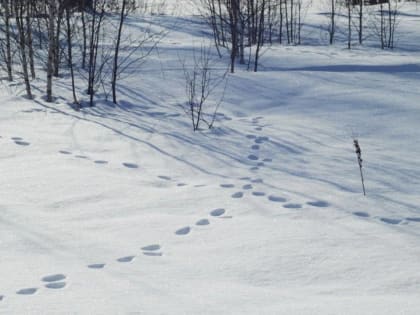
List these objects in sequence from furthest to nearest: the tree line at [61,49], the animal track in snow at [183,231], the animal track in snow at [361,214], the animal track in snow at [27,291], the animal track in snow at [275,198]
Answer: the tree line at [61,49] < the animal track in snow at [275,198] < the animal track in snow at [361,214] < the animal track in snow at [183,231] < the animal track in snow at [27,291]

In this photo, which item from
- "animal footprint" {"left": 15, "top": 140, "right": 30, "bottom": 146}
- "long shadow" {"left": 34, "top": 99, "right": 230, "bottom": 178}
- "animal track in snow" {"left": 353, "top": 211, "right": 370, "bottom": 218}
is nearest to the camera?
"animal track in snow" {"left": 353, "top": 211, "right": 370, "bottom": 218}

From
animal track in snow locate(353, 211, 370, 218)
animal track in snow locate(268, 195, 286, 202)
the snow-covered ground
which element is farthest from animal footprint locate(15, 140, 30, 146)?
animal track in snow locate(353, 211, 370, 218)

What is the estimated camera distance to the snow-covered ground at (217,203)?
263 cm

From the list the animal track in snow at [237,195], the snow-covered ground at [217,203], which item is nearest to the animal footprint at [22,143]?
the snow-covered ground at [217,203]

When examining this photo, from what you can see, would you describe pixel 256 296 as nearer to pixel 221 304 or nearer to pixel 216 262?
pixel 221 304

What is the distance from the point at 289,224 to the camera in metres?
3.53

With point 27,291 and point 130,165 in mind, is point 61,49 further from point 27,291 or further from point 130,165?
point 27,291

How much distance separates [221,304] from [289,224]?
1.17 metres

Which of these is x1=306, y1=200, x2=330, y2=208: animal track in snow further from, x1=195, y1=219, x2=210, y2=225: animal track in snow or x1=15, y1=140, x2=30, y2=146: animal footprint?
x1=15, y1=140, x2=30, y2=146: animal footprint

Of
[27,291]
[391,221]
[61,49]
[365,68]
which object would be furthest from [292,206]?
[61,49]

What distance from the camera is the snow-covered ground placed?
2.63m

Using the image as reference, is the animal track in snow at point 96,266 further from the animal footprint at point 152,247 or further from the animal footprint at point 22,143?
the animal footprint at point 22,143

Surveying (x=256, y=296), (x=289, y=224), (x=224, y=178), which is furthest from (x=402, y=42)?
(x=256, y=296)

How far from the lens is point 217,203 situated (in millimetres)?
3975
